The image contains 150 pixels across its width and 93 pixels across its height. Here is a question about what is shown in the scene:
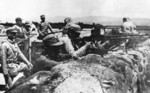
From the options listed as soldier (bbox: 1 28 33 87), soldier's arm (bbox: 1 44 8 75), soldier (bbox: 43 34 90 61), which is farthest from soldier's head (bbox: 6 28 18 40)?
soldier (bbox: 43 34 90 61)

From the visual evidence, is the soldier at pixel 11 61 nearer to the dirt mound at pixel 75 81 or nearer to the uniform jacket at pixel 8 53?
the uniform jacket at pixel 8 53

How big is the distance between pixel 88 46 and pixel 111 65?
4.95ft

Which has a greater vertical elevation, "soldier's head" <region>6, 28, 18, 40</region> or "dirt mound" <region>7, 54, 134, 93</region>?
"soldier's head" <region>6, 28, 18, 40</region>

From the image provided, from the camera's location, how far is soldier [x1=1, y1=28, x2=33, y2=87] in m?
5.91

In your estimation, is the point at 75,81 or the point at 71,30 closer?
the point at 75,81

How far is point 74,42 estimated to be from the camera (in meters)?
7.86

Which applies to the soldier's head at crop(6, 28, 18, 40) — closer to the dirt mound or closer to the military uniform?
the military uniform

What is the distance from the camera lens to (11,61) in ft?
20.0

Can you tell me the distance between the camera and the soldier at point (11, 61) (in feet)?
19.4

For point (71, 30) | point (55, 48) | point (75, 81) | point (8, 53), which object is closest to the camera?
point (75, 81)

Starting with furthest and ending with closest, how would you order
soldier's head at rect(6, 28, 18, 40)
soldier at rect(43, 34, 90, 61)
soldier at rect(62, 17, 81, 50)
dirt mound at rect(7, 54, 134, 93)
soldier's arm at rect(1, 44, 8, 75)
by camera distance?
1. soldier at rect(62, 17, 81, 50)
2. soldier at rect(43, 34, 90, 61)
3. soldier's head at rect(6, 28, 18, 40)
4. soldier's arm at rect(1, 44, 8, 75)
5. dirt mound at rect(7, 54, 134, 93)

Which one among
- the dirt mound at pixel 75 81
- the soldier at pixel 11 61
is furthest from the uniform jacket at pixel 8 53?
the dirt mound at pixel 75 81

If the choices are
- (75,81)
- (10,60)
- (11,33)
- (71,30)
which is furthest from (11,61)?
(71,30)

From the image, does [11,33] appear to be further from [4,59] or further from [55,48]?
[55,48]
